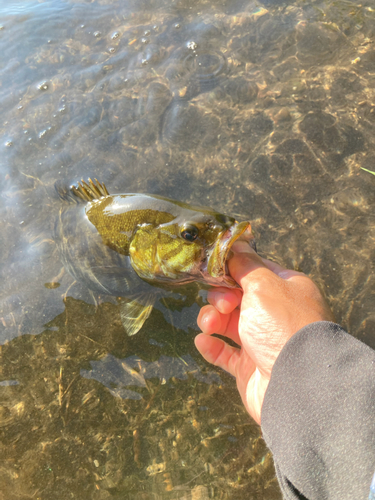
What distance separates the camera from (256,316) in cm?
241

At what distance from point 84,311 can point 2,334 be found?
2.82 feet

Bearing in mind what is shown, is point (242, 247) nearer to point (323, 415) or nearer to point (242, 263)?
point (242, 263)

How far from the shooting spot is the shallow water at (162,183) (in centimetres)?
307

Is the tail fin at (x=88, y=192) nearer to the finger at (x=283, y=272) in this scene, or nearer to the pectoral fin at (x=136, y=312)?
the pectoral fin at (x=136, y=312)

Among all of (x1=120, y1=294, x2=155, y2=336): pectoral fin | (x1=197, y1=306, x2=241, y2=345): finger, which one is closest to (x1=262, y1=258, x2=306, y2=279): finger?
(x1=197, y1=306, x2=241, y2=345): finger

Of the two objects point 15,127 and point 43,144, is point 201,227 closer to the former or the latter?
point 43,144

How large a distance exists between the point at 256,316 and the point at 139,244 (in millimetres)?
1266

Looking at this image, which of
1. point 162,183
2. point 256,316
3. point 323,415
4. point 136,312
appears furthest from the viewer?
point 162,183

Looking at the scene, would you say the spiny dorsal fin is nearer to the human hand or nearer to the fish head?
the fish head

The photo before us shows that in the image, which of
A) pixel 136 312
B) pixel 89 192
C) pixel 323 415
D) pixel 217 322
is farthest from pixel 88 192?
pixel 323 415

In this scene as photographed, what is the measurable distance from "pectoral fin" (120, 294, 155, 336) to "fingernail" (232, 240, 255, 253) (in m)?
1.13

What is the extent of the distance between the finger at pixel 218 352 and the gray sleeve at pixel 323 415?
37.5 inches

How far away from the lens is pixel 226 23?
16.4 ft

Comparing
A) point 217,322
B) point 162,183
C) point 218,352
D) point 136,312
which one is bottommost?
point 218,352
